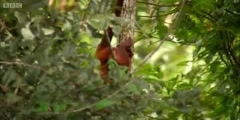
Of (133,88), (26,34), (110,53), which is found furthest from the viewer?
(110,53)

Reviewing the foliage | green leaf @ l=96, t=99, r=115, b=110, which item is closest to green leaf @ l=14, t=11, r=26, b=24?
the foliage

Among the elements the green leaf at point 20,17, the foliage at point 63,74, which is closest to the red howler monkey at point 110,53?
the foliage at point 63,74

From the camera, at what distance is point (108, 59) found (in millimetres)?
1377

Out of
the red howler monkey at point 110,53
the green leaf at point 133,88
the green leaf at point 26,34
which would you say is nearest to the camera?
the green leaf at point 26,34

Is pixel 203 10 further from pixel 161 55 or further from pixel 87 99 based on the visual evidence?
pixel 161 55

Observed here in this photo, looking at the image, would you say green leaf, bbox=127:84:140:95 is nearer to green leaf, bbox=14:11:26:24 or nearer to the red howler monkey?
the red howler monkey

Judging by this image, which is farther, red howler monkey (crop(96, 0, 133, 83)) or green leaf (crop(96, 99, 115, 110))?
red howler monkey (crop(96, 0, 133, 83))

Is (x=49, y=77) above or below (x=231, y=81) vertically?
above

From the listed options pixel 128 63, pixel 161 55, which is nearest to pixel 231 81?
pixel 128 63

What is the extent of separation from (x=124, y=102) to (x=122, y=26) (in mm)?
163

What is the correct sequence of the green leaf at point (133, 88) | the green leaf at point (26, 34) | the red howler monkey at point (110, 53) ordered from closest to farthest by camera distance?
the green leaf at point (26, 34), the green leaf at point (133, 88), the red howler monkey at point (110, 53)

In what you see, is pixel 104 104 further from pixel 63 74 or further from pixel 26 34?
pixel 26 34

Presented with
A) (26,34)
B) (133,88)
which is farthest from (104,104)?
(26,34)

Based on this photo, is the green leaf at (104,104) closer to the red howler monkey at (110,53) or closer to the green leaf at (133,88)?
the green leaf at (133,88)
